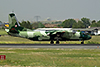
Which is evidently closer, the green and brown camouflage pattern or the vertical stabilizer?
the green and brown camouflage pattern

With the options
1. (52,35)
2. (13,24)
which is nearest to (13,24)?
(13,24)

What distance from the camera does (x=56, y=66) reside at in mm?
19031

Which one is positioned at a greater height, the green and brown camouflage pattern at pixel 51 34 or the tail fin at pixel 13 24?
the tail fin at pixel 13 24

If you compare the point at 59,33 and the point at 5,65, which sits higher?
the point at 59,33

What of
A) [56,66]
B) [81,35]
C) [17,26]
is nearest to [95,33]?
[81,35]

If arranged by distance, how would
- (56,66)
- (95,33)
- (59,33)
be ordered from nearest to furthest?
(56,66), (59,33), (95,33)

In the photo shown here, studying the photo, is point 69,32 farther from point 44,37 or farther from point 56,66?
point 56,66

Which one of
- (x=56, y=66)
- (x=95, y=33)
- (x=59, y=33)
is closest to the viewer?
(x=56, y=66)

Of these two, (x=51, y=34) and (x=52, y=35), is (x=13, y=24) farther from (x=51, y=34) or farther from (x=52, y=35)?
(x=52, y=35)

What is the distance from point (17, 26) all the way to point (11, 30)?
2.26m

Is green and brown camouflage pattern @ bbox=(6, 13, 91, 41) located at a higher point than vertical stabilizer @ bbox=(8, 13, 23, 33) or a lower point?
lower

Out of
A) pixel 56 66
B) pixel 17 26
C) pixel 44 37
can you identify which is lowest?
pixel 56 66

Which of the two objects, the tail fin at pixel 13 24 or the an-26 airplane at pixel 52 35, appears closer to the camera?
the an-26 airplane at pixel 52 35

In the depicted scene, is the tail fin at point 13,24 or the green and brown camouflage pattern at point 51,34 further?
the tail fin at point 13,24
